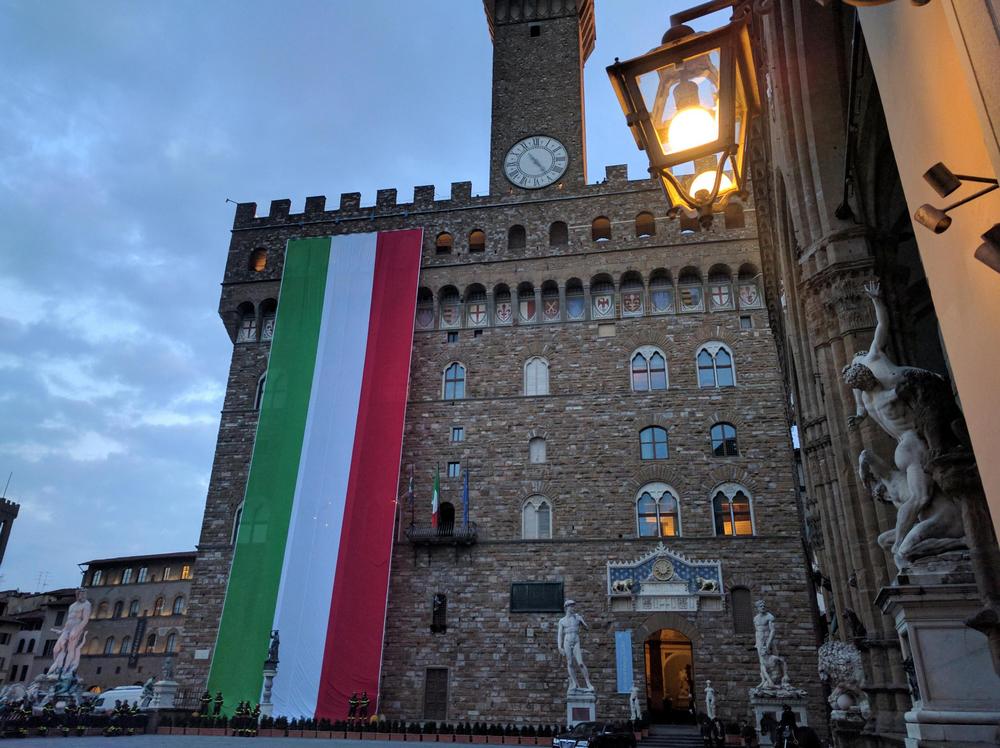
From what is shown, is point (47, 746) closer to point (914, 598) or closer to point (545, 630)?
point (545, 630)

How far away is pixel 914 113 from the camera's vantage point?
12.7 ft

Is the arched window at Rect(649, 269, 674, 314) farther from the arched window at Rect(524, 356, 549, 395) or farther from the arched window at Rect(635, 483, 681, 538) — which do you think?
the arched window at Rect(635, 483, 681, 538)

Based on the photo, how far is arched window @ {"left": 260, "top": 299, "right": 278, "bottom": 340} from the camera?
27484 millimetres

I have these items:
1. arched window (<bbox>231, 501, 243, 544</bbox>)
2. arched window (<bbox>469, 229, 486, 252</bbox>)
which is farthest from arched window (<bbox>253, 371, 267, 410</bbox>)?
arched window (<bbox>469, 229, 486, 252</bbox>)

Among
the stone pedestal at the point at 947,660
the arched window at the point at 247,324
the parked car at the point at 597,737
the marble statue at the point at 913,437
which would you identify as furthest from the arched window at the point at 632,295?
the stone pedestal at the point at 947,660

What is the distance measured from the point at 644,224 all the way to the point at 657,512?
32.7ft

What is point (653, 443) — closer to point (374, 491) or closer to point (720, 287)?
point (720, 287)

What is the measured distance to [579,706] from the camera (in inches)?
747

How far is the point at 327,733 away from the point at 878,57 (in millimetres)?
19890

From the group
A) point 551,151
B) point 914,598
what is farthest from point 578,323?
point 914,598

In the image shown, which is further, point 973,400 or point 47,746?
point 47,746

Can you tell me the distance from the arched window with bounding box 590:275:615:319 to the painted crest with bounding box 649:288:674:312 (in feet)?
4.40

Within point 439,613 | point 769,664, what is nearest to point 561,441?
point 439,613

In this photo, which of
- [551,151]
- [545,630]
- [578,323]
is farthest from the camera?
[551,151]
